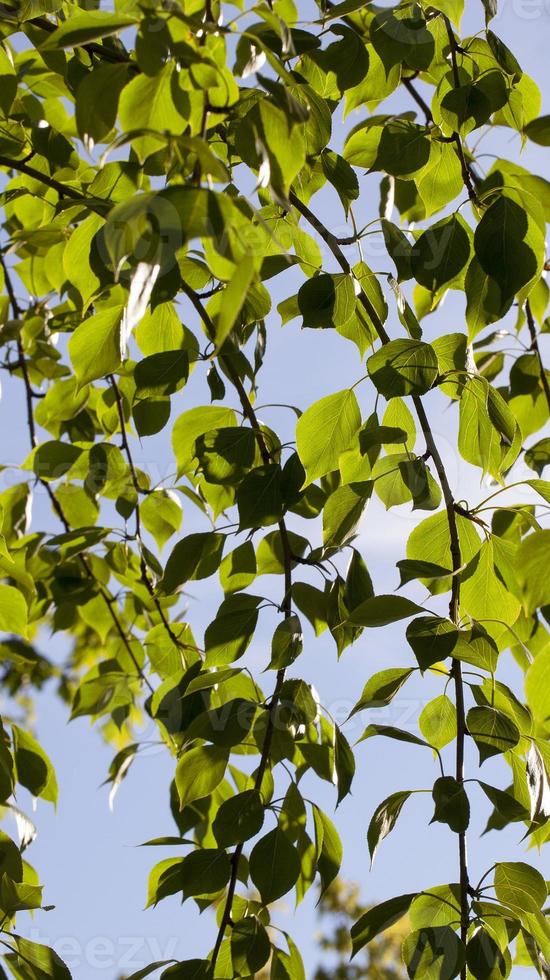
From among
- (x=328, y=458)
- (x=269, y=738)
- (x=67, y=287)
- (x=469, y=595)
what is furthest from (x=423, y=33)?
(x=67, y=287)

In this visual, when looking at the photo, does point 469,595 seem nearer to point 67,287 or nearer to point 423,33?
point 423,33

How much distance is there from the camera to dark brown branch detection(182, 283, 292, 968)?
672 mm

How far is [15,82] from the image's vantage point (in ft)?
2.66

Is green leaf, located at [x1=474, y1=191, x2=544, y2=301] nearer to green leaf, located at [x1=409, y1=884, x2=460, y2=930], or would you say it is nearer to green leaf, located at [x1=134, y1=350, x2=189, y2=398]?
green leaf, located at [x1=134, y1=350, x2=189, y2=398]

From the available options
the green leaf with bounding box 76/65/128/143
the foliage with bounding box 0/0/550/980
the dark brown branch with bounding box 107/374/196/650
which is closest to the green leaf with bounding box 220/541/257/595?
the foliage with bounding box 0/0/550/980

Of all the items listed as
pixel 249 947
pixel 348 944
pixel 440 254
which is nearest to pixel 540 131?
pixel 440 254

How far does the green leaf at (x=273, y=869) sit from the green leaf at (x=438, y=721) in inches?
5.7

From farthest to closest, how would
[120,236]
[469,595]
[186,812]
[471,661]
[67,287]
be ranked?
[67,287]
[186,812]
[469,595]
[471,661]
[120,236]

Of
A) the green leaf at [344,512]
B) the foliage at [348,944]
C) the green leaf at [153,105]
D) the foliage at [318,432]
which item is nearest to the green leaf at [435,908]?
the foliage at [318,432]

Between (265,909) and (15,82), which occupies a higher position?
(15,82)

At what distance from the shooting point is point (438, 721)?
0.73 meters

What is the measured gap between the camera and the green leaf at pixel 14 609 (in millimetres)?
781

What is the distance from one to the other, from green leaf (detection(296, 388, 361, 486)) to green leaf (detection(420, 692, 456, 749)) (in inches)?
8.1

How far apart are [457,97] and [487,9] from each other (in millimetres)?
87
